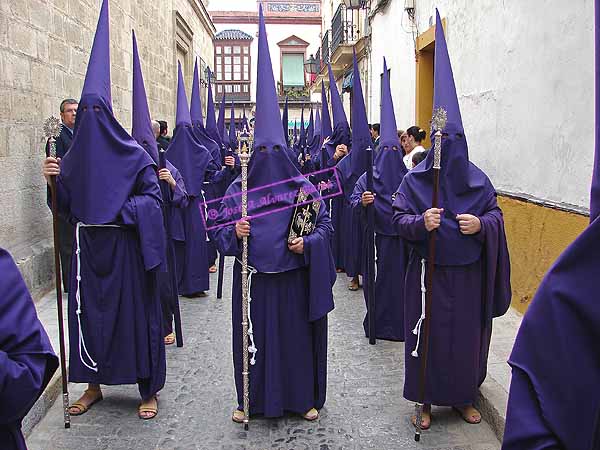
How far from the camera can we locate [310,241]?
406 cm

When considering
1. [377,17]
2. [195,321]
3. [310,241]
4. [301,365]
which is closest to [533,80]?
[310,241]

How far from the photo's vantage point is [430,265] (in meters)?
3.94

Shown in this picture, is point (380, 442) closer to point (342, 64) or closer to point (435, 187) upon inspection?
point (435, 187)

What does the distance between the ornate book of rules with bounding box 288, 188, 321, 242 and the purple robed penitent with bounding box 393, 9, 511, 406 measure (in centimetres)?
58

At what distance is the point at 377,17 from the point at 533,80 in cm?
940

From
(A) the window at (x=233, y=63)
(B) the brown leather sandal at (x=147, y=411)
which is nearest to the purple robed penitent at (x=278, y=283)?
(B) the brown leather sandal at (x=147, y=411)

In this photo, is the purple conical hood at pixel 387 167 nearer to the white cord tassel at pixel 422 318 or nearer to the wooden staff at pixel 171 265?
the white cord tassel at pixel 422 318

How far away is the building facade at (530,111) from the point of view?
17.2 ft

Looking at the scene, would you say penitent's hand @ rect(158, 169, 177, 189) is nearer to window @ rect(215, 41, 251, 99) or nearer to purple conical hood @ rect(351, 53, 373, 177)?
purple conical hood @ rect(351, 53, 373, 177)

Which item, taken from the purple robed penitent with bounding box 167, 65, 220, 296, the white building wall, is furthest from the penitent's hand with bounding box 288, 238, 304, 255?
the purple robed penitent with bounding box 167, 65, 220, 296

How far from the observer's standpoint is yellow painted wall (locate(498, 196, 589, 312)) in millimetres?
5430

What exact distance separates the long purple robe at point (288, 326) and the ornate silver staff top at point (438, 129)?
88cm

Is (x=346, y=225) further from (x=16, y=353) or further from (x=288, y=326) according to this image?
(x=16, y=353)

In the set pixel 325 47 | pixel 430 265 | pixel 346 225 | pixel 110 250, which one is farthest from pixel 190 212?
pixel 325 47
